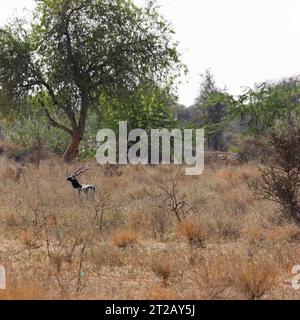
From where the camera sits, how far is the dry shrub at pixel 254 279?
15.2ft

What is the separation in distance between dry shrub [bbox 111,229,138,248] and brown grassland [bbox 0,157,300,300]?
0.05ft

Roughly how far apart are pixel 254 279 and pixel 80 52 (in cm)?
1342

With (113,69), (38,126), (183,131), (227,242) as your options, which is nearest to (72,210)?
(227,242)

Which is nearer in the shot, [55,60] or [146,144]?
[55,60]

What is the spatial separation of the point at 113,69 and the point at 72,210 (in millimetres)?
9472

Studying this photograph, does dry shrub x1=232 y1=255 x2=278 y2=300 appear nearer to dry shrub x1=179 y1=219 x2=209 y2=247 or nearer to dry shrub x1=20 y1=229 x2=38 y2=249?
dry shrub x1=179 y1=219 x2=209 y2=247

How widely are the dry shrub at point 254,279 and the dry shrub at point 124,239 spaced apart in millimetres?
2009

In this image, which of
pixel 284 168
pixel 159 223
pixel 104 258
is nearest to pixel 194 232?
pixel 159 223

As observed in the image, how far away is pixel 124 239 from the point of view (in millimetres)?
6742

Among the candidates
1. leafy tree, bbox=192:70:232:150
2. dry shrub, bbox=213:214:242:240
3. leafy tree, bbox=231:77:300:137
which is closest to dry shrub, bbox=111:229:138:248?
dry shrub, bbox=213:214:242:240

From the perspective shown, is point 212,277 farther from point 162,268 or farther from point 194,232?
point 194,232

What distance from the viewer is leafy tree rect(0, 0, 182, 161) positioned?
656 inches

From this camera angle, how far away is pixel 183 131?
23.8m
